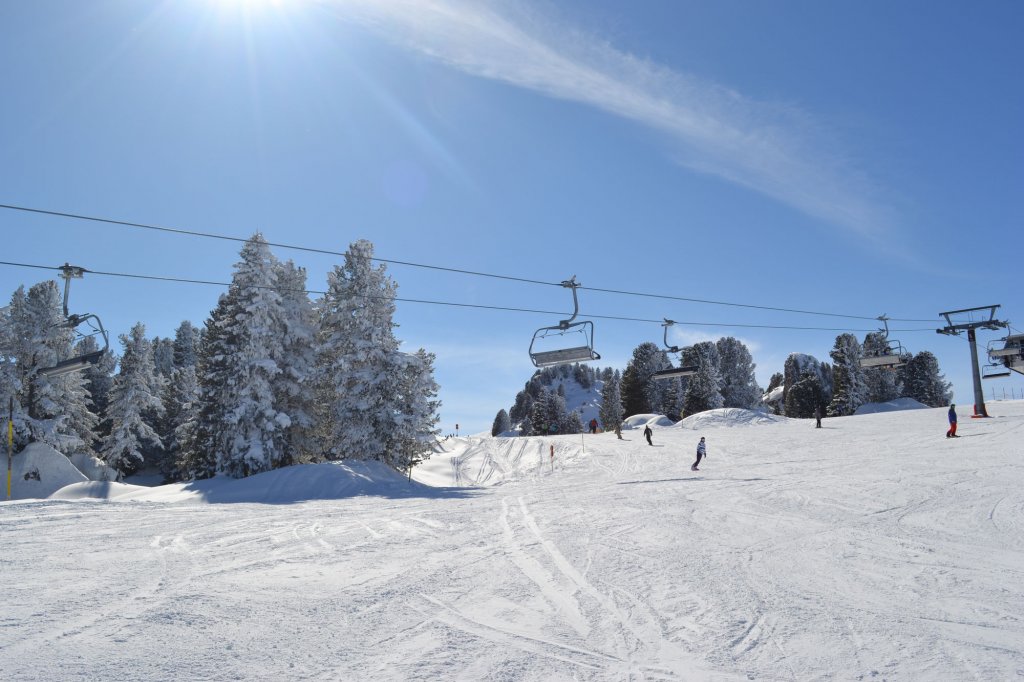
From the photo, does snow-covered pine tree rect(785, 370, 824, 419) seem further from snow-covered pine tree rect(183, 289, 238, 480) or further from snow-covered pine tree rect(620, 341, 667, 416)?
snow-covered pine tree rect(183, 289, 238, 480)

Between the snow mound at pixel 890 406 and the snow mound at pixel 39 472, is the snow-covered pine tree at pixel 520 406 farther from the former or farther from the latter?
the snow mound at pixel 39 472

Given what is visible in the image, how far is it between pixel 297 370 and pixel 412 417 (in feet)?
20.0

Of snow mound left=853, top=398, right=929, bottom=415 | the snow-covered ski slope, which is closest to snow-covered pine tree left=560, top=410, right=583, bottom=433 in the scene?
snow mound left=853, top=398, right=929, bottom=415

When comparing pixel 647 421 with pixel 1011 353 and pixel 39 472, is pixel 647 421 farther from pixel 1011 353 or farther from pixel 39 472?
pixel 39 472

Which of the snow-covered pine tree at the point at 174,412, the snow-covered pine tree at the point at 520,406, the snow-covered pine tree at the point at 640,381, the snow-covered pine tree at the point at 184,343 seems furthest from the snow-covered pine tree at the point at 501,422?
the snow-covered pine tree at the point at 174,412

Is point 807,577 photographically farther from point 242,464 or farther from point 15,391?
point 15,391

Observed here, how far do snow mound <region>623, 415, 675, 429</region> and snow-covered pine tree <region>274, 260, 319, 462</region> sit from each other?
32.6 meters

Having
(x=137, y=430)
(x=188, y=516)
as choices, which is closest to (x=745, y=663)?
(x=188, y=516)

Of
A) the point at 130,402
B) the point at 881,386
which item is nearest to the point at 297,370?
the point at 130,402

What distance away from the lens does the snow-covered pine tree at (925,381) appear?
70125mm

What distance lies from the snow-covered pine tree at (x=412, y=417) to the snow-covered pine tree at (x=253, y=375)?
4.82 metres

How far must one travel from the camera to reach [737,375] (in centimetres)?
8375

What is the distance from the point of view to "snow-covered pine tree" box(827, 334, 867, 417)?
209 ft

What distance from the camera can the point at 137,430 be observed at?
4378cm
